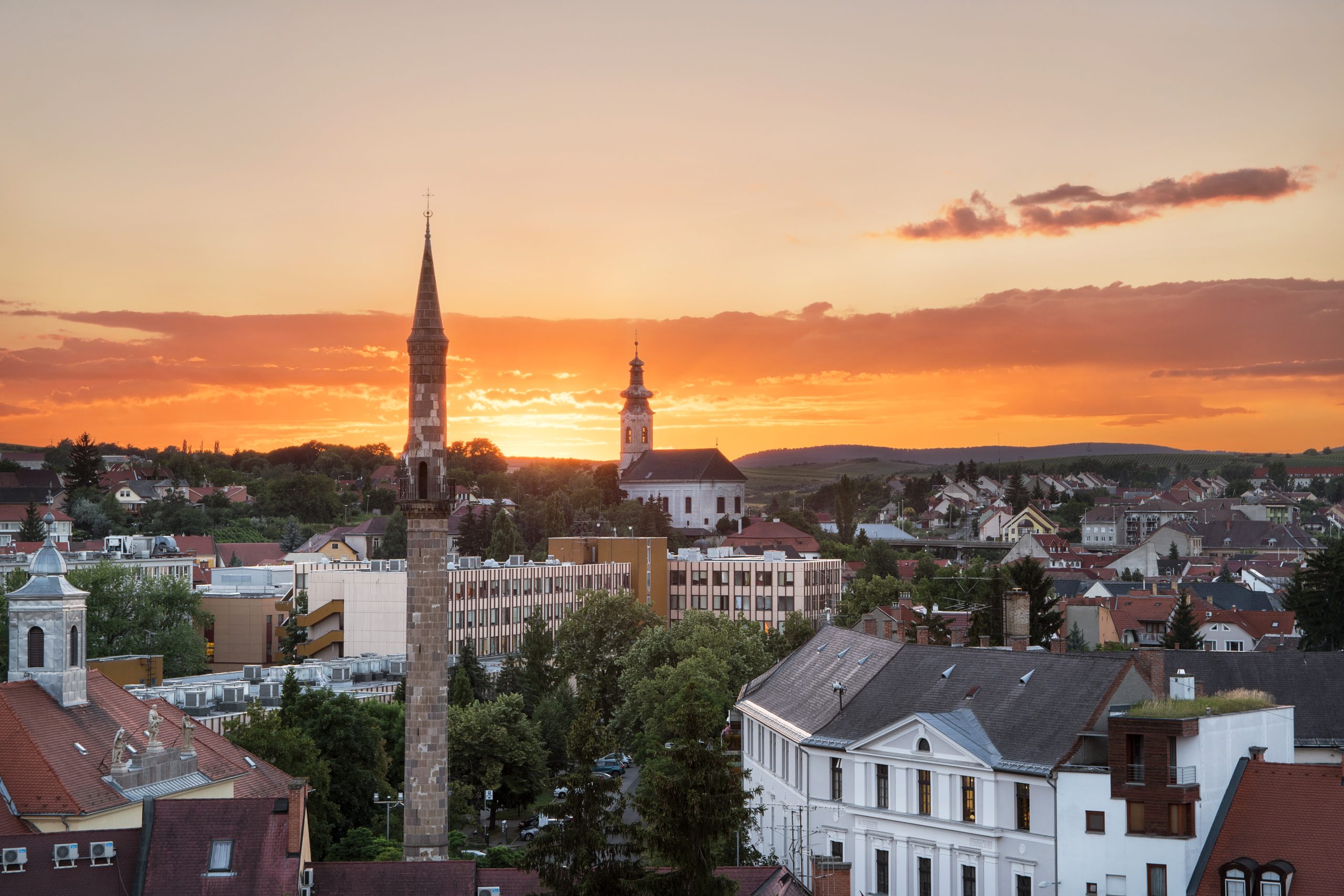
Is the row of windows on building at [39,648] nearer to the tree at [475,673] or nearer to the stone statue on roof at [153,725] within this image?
the stone statue on roof at [153,725]

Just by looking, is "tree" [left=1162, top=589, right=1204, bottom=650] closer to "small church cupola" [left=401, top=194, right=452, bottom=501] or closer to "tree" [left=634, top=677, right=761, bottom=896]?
"small church cupola" [left=401, top=194, right=452, bottom=501]

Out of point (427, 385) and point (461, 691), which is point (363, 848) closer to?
point (427, 385)

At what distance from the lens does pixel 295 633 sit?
4272 inches

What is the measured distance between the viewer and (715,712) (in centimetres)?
3838

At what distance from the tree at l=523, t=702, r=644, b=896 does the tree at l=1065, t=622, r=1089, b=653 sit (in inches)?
2844

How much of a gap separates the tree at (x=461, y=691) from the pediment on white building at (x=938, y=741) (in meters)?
34.7

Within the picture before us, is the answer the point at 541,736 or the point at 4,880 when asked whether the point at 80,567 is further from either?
the point at 4,880

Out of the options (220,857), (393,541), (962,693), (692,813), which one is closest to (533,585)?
(393,541)

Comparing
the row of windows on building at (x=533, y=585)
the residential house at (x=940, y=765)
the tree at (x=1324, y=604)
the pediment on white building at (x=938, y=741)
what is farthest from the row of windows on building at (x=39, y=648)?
the tree at (x=1324, y=604)

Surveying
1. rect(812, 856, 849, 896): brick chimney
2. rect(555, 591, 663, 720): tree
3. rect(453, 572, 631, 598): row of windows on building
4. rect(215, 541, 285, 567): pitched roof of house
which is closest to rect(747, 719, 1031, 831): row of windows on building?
rect(812, 856, 849, 896): brick chimney

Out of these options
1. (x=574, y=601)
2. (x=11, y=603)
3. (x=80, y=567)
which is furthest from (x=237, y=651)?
(x=11, y=603)

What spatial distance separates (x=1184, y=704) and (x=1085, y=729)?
117 inches

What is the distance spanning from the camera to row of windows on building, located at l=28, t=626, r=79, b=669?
48.3 metres

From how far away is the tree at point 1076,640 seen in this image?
339 ft
